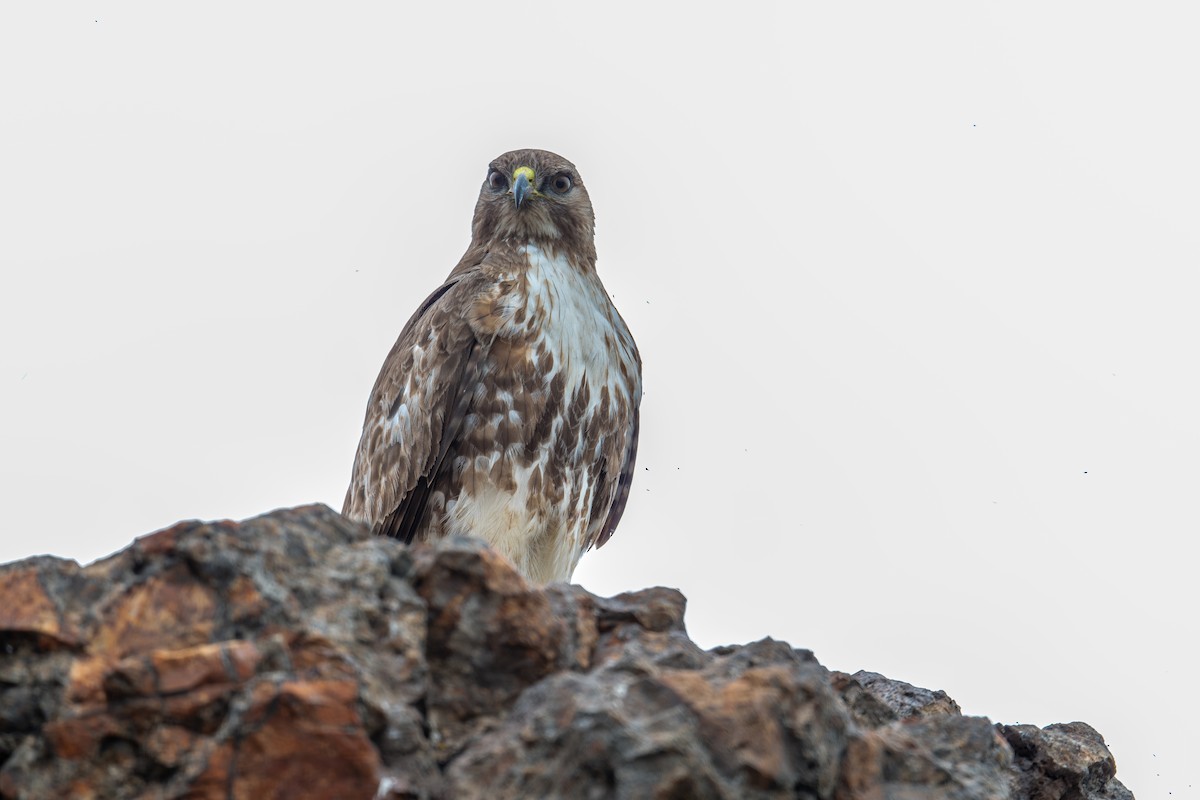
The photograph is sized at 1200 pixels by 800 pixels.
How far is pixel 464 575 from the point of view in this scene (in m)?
4.75

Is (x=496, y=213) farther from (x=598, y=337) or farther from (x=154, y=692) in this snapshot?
(x=154, y=692)

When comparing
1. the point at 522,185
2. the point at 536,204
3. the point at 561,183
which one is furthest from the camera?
the point at 561,183

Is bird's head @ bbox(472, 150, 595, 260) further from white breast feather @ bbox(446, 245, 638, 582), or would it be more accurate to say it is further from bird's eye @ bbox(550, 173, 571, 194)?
white breast feather @ bbox(446, 245, 638, 582)

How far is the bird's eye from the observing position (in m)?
10.2

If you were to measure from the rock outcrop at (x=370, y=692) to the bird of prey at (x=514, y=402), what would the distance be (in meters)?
4.09

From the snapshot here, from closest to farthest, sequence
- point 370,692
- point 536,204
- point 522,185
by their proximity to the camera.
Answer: point 370,692 → point 522,185 → point 536,204

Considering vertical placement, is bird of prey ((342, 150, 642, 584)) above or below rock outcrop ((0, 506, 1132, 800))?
above

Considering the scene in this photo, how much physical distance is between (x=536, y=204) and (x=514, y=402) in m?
1.63

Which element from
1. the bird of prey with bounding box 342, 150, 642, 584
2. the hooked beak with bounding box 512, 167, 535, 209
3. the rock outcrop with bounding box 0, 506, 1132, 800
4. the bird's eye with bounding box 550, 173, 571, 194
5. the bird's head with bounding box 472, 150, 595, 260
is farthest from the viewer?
the bird's eye with bounding box 550, 173, 571, 194

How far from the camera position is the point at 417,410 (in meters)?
9.28

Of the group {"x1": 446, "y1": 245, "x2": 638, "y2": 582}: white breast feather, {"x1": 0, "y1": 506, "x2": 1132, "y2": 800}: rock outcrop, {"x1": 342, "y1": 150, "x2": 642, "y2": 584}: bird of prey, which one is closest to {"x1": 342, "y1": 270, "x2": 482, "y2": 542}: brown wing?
{"x1": 342, "y1": 150, "x2": 642, "y2": 584}: bird of prey

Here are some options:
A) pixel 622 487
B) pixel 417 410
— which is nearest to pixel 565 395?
pixel 417 410

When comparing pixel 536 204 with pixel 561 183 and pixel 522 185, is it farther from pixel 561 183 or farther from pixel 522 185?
pixel 561 183

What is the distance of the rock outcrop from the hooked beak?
5233 mm
